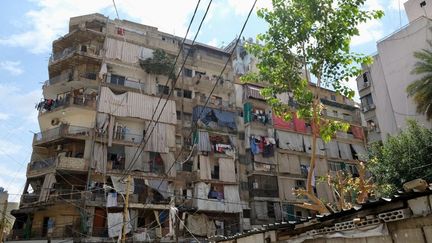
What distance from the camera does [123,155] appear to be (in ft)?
103

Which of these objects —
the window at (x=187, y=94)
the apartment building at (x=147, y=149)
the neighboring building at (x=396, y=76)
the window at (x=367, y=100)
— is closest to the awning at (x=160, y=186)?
the apartment building at (x=147, y=149)

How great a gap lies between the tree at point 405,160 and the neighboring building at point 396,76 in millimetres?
7325

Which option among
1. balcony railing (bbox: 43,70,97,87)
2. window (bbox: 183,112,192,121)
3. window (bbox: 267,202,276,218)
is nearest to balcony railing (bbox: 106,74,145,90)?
balcony railing (bbox: 43,70,97,87)

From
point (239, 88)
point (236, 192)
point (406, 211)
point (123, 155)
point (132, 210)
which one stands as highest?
point (239, 88)

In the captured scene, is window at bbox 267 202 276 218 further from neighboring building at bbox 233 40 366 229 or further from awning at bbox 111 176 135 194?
awning at bbox 111 176 135 194

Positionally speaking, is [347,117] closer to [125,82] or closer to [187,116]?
[187,116]

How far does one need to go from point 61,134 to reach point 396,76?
3063 cm

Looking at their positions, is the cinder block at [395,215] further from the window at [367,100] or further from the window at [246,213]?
the window at [367,100]

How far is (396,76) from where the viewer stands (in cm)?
3319

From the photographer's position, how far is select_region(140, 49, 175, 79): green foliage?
35.5 m

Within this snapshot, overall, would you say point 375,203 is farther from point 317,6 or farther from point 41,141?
point 41,141

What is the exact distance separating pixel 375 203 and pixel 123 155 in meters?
27.2

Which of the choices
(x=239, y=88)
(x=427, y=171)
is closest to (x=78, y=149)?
(x=239, y=88)

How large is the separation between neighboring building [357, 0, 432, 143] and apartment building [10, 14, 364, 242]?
27.6ft
